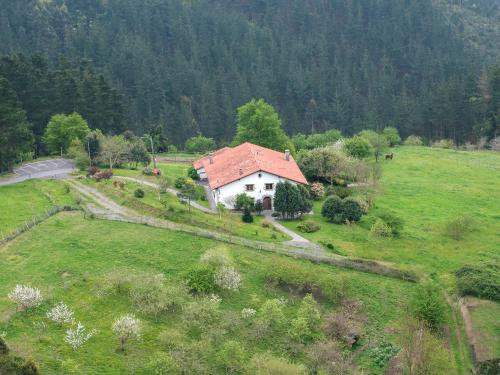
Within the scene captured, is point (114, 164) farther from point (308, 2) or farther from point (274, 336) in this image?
point (308, 2)

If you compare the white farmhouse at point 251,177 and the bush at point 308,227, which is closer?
the bush at point 308,227

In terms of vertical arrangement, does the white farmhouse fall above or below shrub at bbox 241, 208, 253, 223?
above

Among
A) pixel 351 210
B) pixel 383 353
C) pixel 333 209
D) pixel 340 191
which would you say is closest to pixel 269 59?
pixel 340 191

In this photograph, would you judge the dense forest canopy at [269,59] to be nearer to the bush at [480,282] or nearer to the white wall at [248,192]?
the white wall at [248,192]

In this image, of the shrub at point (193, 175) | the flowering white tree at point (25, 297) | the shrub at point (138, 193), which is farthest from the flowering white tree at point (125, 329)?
the shrub at point (193, 175)

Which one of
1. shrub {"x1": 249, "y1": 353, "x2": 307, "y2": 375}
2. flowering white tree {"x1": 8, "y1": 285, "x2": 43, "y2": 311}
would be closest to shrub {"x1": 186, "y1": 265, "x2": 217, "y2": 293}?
shrub {"x1": 249, "y1": 353, "x2": 307, "y2": 375}

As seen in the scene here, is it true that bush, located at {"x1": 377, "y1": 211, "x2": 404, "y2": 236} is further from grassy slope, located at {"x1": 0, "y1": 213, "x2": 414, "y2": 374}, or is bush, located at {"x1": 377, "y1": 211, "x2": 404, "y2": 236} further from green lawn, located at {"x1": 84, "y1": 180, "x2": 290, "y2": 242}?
grassy slope, located at {"x1": 0, "y1": 213, "x2": 414, "y2": 374}

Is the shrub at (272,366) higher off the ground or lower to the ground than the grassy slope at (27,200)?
lower
